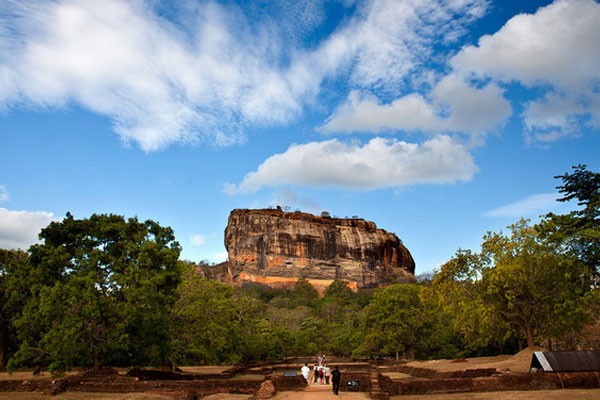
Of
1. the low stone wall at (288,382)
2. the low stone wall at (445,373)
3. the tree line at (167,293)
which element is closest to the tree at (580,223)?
the tree line at (167,293)

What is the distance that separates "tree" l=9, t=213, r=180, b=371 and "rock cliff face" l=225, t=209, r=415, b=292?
90190 mm

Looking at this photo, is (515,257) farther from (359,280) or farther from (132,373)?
(359,280)

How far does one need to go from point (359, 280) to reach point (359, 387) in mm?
98434

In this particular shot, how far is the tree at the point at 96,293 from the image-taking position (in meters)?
19.9

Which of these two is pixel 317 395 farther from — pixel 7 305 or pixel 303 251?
pixel 303 251

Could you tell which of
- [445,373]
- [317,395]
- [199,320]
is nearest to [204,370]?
[199,320]

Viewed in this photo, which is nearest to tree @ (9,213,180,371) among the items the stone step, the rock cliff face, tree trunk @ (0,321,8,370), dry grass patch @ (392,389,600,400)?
the stone step

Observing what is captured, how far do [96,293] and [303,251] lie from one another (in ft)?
315

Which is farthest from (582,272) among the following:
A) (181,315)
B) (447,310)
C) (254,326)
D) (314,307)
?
(314,307)

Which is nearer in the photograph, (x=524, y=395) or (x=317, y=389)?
(x=524, y=395)

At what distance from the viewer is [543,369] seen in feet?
57.1

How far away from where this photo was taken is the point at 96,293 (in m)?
21.2

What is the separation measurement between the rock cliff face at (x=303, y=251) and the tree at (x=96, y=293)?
296 feet

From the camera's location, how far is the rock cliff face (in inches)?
4481
